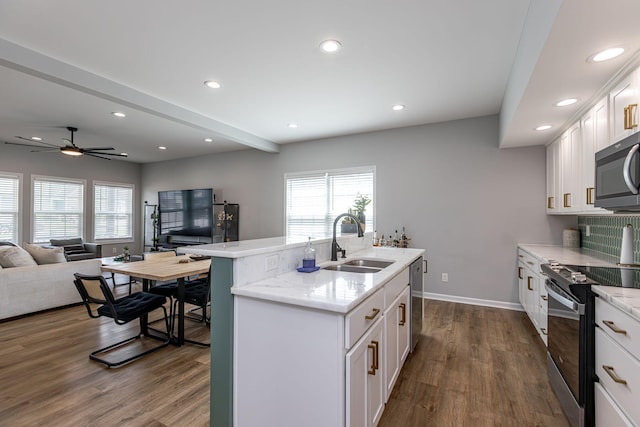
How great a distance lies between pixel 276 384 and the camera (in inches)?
58.1

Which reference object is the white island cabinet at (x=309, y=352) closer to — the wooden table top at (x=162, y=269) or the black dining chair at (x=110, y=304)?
the wooden table top at (x=162, y=269)

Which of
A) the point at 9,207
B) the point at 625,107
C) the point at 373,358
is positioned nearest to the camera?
the point at 373,358

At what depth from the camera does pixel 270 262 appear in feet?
6.02

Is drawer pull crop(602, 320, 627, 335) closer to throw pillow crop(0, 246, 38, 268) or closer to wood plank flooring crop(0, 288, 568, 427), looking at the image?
wood plank flooring crop(0, 288, 568, 427)

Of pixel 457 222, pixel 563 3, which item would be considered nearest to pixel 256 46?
pixel 563 3

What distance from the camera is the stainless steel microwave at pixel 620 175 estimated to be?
1.46 metres

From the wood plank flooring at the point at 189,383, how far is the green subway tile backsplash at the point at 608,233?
117cm

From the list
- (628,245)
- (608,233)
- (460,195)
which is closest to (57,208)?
(460,195)

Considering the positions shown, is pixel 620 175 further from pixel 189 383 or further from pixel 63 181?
pixel 63 181

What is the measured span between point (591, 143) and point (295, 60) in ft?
8.93

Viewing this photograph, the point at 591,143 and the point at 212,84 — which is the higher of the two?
the point at 212,84

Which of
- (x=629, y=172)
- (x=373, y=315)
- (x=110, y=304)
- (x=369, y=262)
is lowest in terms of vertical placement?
(x=110, y=304)

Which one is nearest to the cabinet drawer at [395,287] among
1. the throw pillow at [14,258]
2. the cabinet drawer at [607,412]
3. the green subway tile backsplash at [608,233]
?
the cabinet drawer at [607,412]

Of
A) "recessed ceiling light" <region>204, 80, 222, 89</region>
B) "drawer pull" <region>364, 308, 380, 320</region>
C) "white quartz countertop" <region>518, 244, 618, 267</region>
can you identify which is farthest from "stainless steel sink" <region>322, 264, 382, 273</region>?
"recessed ceiling light" <region>204, 80, 222, 89</region>
